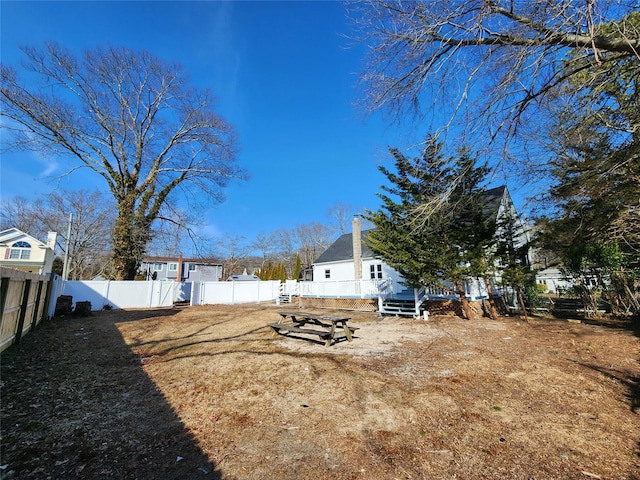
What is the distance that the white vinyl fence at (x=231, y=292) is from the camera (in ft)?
68.0

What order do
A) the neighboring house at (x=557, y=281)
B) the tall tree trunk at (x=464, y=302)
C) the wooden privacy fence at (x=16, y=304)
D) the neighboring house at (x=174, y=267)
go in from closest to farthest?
the wooden privacy fence at (x=16, y=304) → the tall tree trunk at (x=464, y=302) → the neighboring house at (x=557, y=281) → the neighboring house at (x=174, y=267)

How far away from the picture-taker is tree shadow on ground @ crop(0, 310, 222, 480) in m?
2.62

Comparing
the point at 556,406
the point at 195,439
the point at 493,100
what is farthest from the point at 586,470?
the point at 493,100

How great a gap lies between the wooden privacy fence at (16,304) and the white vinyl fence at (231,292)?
451 inches

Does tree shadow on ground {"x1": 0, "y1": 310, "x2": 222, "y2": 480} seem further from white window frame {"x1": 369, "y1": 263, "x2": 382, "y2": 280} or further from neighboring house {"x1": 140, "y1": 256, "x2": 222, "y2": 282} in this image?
neighboring house {"x1": 140, "y1": 256, "x2": 222, "y2": 282}

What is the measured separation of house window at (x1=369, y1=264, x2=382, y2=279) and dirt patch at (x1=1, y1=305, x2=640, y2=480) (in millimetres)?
11625

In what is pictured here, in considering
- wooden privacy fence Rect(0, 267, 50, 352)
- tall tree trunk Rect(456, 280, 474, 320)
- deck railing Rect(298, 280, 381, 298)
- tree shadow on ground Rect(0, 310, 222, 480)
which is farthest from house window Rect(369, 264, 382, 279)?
wooden privacy fence Rect(0, 267, 50, 352)

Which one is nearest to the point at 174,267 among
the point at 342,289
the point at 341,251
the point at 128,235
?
the point at 128,235

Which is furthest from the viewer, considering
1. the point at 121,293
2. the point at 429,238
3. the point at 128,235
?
the point at 121,293

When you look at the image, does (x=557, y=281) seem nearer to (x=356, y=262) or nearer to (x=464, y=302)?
(x=356, y=262)

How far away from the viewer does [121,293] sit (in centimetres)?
1769

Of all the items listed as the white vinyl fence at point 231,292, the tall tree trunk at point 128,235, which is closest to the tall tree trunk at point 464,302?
the white vinyl fence at point 231,292

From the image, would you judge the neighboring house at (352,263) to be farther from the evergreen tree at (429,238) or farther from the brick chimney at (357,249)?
the evergreen tree at (429,238)

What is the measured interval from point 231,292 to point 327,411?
20.0 meters
